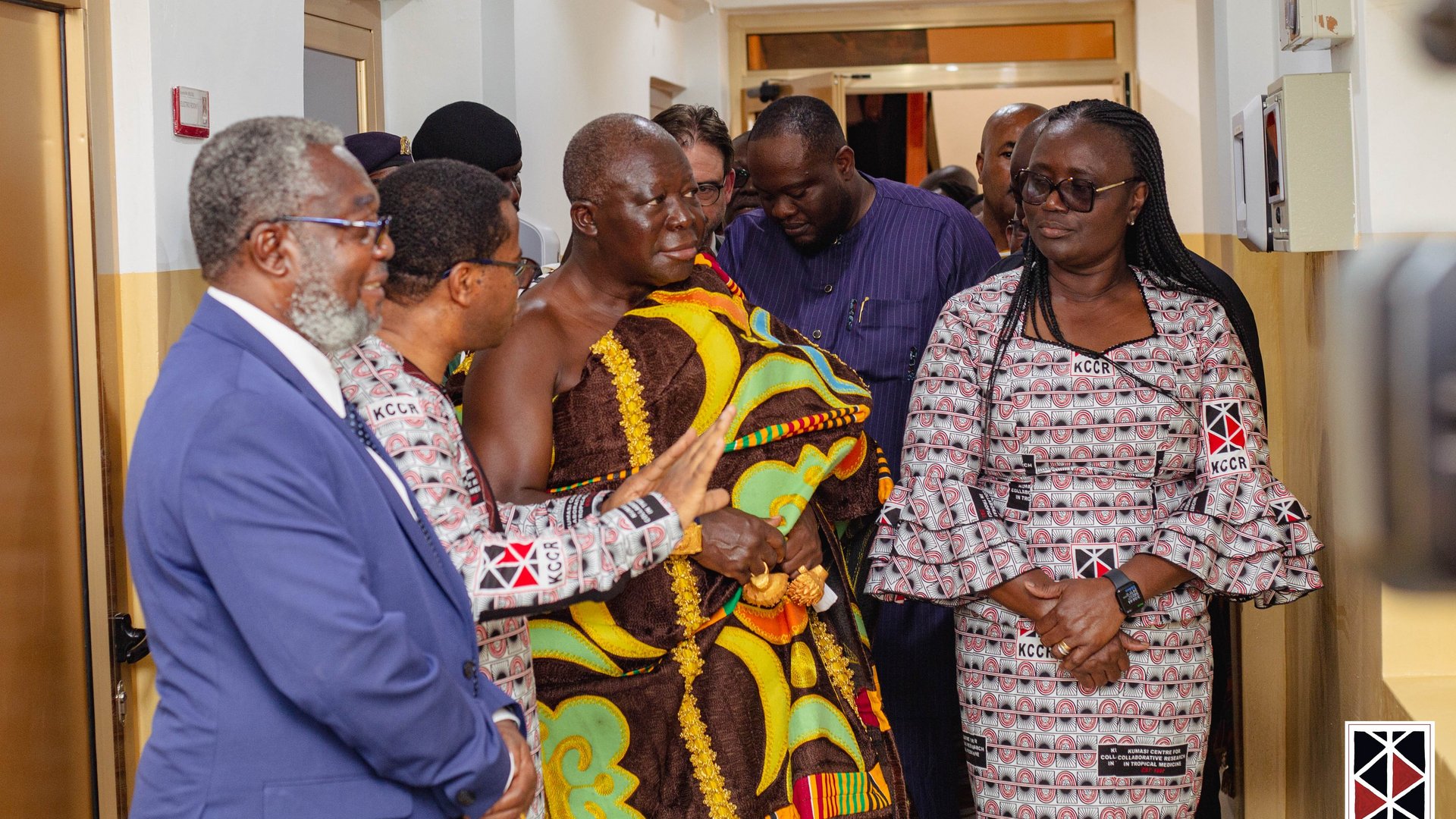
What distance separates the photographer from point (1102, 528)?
2430mm

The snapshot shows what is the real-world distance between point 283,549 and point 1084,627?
4.77 feet

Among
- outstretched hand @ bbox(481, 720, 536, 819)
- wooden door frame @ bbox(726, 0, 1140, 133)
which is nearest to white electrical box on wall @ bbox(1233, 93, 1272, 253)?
outstretched hand @ bbox(481, 720, 536, 819)

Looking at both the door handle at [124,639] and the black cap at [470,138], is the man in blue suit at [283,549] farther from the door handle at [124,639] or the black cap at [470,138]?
the black cap at [470,138]

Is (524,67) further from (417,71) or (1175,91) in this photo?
(1175,91)

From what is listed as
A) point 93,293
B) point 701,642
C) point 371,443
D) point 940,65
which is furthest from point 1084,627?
point 940,65

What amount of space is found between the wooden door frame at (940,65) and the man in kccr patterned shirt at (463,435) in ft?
25.8

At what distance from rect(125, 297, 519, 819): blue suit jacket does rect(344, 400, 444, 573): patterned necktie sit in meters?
0.06

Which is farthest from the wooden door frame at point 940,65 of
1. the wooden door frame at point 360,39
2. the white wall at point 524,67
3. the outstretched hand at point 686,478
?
the outstretched hand at point 686,478

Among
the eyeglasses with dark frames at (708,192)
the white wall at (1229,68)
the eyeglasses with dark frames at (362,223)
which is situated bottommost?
the eyeglasses with dark frames at (362,223)

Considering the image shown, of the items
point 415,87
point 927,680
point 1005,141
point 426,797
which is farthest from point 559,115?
point 426,797

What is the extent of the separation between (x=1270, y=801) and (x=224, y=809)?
8.82 ft

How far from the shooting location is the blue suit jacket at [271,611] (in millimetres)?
1446

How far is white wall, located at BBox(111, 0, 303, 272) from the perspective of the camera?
283 cm

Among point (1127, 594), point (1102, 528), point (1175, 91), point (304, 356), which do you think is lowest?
point (1127, 594)
